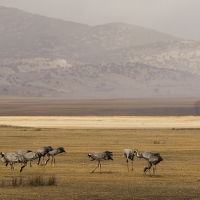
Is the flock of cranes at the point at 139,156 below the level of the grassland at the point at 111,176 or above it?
above

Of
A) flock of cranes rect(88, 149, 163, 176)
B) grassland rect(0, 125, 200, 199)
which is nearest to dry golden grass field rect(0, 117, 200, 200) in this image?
grassland rect(0, 125, 200, 199)

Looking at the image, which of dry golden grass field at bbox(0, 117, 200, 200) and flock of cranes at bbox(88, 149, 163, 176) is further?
flock of cranes at bbox(88, 149, 163, 176)

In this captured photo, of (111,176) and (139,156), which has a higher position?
(139,156)

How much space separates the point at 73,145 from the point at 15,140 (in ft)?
22.2

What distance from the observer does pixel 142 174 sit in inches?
1242

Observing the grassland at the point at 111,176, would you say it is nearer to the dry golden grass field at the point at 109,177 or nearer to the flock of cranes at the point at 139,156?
the dry golden grass field at the point at 109,177

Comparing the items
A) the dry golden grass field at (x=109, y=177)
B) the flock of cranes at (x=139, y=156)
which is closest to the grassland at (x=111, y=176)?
the dry golden grass field at (x=109, y=177)

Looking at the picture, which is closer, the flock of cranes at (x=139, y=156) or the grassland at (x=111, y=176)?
the grassland at (x=111, y=176)

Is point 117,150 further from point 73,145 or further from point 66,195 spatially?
point 66,195

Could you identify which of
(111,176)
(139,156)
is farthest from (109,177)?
(139,156)

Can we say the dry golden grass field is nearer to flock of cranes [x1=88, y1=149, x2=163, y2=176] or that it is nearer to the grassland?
the grassland

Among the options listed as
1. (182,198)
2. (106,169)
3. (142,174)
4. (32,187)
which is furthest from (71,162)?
(182,198)

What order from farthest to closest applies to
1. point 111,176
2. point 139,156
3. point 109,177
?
point 111,176 → point 139,156 → point 109,177

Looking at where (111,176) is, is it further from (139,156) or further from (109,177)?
(139,156)
